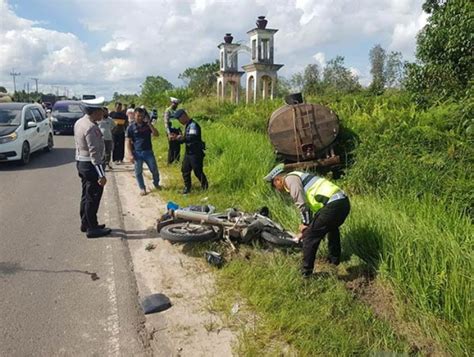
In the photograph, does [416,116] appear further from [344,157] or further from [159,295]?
[159,295]

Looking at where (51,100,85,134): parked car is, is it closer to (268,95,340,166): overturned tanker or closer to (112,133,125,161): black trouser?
(112,133,125,161): black trouser

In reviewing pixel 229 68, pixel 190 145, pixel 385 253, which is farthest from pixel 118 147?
pixel 229 68

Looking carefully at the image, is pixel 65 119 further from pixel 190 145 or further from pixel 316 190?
pixel 316 190

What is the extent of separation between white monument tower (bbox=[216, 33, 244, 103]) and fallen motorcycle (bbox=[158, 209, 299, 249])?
16733mm

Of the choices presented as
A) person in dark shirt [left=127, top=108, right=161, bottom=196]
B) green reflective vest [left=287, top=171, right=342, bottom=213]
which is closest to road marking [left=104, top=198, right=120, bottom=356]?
green reflective vest [left=287, top=171, right=342, bottom=213]

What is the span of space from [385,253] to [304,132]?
15.9 feet

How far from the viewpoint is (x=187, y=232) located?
4.99 m

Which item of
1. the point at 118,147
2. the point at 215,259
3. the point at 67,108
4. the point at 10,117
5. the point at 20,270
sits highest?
the point at 67,108

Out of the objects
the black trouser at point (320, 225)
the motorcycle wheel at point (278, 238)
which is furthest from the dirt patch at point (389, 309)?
the motorcycle wheel at point (278, 238)

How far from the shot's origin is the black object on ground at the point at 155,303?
12.3ft

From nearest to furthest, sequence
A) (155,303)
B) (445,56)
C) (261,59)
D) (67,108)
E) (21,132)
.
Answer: (155,303) → (445,56) → (21,132) → (261,59) → (67,108)

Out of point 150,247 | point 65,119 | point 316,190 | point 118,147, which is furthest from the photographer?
point 65,119

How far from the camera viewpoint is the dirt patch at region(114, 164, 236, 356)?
3262 millimetres

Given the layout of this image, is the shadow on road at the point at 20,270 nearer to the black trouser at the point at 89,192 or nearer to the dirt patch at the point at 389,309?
the black trouser at the point at 89,192
